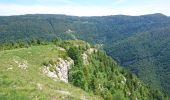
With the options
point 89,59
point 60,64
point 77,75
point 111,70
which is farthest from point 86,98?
point 111,70

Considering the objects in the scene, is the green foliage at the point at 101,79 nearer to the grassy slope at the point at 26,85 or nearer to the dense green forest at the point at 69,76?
the dense green forest at the point at 69,76

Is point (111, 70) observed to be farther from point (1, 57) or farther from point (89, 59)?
point (1, 57)

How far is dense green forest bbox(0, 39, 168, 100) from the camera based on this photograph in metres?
32.2

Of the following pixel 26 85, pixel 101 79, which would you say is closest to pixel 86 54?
pixel 101 79

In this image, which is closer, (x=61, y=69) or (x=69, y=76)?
(x=61, y=69)

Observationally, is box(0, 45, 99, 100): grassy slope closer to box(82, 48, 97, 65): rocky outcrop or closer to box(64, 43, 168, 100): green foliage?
box(64, 43, 168, 100): green foliage

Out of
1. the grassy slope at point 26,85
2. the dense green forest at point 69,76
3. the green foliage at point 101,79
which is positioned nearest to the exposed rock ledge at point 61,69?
the dense green forest at point 69,76

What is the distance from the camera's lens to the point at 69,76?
70.0 m

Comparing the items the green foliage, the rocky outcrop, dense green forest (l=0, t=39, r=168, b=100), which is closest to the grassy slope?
dense green forest (l=0, t=39, r=168, b=100)

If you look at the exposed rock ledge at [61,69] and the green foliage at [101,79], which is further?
the green foliage at [101,79]

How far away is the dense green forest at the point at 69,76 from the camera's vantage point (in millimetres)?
32188

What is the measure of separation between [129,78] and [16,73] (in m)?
82.2

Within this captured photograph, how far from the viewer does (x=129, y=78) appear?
120312mm

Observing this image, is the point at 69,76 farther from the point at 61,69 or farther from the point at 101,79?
the point at 101,79
